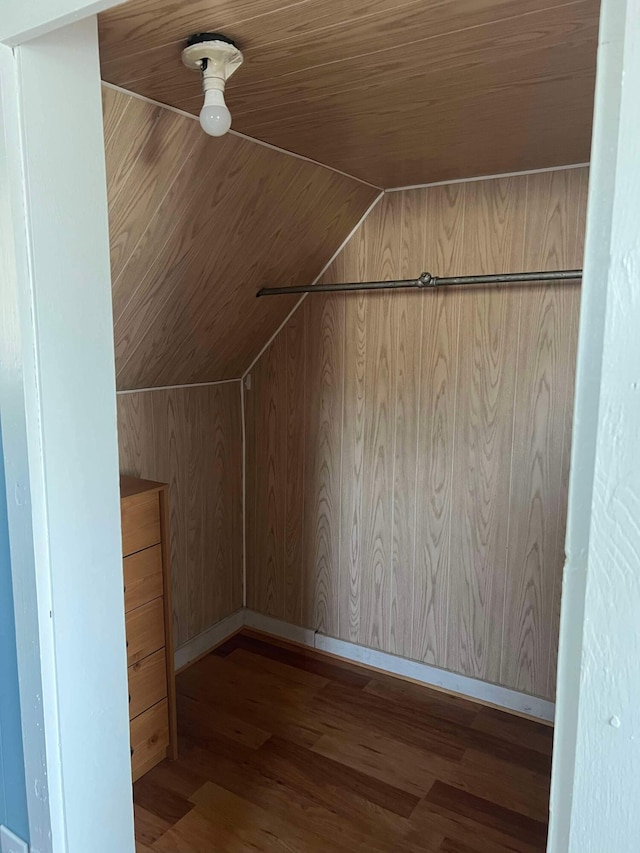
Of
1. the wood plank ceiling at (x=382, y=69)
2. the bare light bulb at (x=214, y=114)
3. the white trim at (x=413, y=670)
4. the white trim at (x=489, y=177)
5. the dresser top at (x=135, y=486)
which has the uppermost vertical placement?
the white trim at (x=489, y=177)

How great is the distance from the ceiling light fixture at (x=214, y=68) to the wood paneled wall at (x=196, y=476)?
1453 mm

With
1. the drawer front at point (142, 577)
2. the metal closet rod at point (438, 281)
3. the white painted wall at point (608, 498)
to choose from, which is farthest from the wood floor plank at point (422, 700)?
the white painted wall at point (608, 498)

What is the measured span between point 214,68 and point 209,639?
2.47m

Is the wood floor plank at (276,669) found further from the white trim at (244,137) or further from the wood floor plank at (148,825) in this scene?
the white trim at (244,137)

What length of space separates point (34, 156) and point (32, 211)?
0.09 metres

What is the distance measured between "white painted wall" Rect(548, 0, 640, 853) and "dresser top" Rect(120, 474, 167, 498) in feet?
5.37

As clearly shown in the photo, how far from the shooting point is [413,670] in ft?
8.86

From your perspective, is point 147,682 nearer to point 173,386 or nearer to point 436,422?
point 173,386

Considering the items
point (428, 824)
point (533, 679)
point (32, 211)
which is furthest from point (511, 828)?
point (32, 211)

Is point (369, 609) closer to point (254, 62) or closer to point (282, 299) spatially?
point (282, 299)

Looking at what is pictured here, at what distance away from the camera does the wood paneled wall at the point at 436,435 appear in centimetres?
227

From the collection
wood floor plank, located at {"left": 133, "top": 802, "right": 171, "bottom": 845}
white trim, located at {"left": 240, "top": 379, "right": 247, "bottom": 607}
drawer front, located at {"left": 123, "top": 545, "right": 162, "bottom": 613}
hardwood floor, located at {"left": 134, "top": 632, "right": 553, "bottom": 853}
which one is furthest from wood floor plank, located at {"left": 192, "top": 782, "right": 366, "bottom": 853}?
white trim, located at {"left": 240, "top": 379, "right": 247, "bottom": 607}

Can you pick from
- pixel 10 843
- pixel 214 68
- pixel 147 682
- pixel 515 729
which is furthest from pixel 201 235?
pixel 515 729

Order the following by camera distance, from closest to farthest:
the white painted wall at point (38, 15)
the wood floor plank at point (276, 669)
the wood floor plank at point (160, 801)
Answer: the white painted wall at point (38, 15) → the wood floor plank at point (160, 801) → the wood floor plank at point (276, 669)
